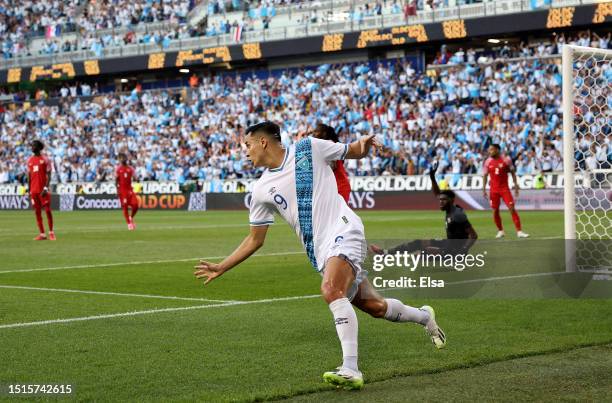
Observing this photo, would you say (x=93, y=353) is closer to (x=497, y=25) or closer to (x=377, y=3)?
(x=497, y=25)

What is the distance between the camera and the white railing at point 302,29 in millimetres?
42906

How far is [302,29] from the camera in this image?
49469 mm

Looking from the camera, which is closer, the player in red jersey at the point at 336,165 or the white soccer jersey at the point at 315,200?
the white soccer jersey at the point at 315,200

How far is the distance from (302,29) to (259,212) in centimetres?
4356

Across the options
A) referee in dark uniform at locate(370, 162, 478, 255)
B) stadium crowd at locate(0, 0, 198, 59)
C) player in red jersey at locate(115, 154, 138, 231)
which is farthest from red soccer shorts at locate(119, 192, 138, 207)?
stadium crowd at locate(0, 0, 198, 59)

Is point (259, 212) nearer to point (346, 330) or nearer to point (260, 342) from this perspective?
point (346, 330)

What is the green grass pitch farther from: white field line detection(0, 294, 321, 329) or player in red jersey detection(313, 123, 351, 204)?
player in red jersey detection(313, 123, 351, 204)

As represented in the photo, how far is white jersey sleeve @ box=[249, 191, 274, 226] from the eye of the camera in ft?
22.2

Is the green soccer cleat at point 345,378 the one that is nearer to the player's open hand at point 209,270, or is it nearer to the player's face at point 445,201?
the player's open hand at point 209,270

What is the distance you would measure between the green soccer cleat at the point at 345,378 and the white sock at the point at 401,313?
876 mm

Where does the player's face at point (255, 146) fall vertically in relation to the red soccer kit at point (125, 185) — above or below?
above

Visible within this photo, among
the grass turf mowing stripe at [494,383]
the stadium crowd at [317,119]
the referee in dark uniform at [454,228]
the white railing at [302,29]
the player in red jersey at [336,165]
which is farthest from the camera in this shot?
the white railing at [302,29]

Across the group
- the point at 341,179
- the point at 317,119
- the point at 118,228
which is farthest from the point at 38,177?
the point at 317,119

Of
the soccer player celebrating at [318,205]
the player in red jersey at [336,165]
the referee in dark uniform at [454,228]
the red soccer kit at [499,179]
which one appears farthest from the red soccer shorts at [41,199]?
the soccer player celebrating at [318,205]
